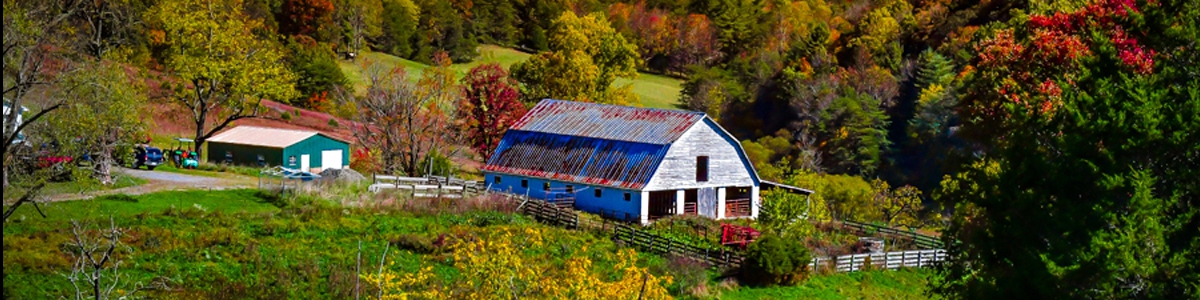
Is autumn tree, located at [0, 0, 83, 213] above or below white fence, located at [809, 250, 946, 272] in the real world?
above

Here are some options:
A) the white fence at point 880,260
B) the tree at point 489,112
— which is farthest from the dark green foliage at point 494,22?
the white fence at point 880,260

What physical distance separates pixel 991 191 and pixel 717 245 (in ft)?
74.9

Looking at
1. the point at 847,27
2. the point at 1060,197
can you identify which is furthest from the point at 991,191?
the point at 847,27

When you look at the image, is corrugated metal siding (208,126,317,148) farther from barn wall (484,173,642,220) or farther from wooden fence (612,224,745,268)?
wooden fence (612,224,745,268)

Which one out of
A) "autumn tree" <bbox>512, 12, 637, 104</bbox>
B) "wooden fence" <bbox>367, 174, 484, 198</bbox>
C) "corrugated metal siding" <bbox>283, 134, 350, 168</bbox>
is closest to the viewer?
"wooden fence" <bbox>367, 174, 484, 198</bbox>

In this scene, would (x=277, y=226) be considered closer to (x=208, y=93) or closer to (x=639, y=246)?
(x=639, y=246)

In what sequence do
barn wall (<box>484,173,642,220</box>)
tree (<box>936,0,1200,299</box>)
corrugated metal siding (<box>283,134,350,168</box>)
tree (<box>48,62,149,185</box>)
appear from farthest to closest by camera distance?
corrugated metal siding (<box>283,134,350,168</box>)
barn wall (<box>484,173,642,220</box>)
tree (<box>48,62,149,185</box>)
tree (<box>936,0,1200,299</box>)

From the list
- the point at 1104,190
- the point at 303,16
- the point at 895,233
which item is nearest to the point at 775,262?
the point at 895,233

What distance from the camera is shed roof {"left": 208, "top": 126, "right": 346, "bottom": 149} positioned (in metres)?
64.5

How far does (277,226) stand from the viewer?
47.3 meters

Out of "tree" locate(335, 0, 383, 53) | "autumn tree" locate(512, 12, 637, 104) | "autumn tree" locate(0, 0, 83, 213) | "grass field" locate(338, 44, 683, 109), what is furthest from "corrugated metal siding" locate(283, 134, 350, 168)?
"tree" locate(335, 0, 383, 53)

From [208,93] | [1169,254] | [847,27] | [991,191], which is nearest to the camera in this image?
[1169,254]

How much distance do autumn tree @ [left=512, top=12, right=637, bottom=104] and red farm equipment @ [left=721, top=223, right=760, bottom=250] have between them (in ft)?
85.1

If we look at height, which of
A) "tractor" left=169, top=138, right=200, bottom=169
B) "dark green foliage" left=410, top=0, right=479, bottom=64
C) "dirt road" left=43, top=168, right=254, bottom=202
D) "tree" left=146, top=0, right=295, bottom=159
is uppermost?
"dark green foliage" left=410, top=0, right=479, bottom=64
